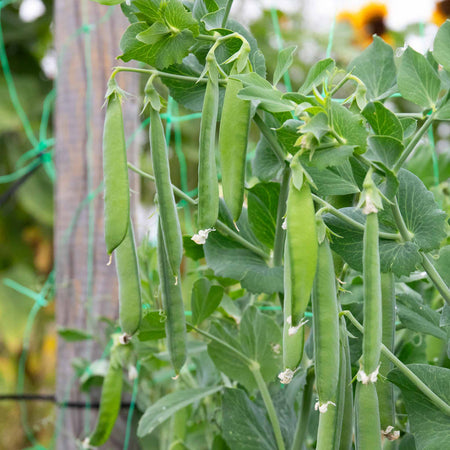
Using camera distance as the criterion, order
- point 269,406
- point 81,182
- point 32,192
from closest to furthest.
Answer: point 269,406 < point 81,182 < point 32,192

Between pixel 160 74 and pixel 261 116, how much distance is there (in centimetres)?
9

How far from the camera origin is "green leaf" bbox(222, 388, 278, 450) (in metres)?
0.59

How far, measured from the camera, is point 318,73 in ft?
1.54

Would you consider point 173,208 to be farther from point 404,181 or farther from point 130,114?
point 130,114

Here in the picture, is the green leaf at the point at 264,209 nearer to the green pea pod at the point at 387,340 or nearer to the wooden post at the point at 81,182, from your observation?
the green pea pod at the point at 387,340

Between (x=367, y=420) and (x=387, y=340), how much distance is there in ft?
0.25

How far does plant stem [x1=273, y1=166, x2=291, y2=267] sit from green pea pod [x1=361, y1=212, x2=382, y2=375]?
14cm

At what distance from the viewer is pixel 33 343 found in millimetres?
2439

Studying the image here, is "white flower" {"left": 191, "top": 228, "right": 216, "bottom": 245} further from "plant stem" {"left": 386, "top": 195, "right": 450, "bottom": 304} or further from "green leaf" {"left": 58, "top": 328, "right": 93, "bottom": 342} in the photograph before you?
"green leaf" {"left": 58, "top": 328, "right": 93, "bottom": 342}

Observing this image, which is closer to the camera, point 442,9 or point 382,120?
point 382,120

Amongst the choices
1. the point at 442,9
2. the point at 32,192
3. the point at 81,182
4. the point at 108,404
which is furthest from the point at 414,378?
the point at 442,9

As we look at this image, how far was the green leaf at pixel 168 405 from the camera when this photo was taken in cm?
62

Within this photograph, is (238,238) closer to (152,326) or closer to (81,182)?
(152,326)

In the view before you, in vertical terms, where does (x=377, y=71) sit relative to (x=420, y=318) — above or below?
above
